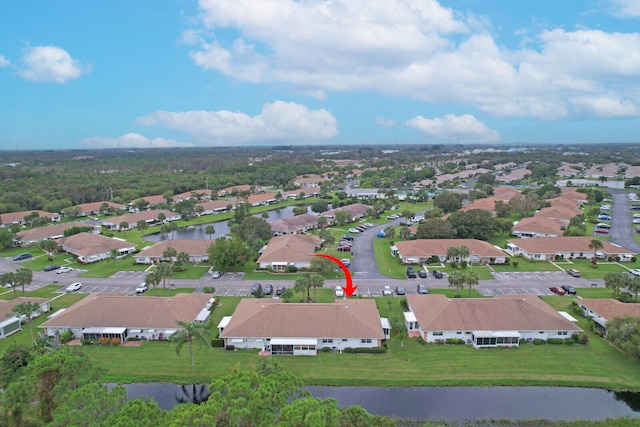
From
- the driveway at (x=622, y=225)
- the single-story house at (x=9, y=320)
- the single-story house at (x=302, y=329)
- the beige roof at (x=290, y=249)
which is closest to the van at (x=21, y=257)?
the single-story house at (x=9, y=320)

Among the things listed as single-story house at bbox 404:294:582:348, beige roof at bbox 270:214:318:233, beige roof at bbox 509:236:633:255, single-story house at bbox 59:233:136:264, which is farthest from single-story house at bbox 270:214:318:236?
single-story house at bbox 404:294:582:348

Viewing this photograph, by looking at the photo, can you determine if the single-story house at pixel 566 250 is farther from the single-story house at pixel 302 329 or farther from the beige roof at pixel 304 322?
the beige roof at pixel 304 322

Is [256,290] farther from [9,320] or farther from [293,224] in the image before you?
[293,224]

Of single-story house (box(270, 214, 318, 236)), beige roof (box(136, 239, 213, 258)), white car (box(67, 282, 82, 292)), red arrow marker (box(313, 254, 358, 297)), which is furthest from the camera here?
single-story house (box(270, 214, 318, 236))

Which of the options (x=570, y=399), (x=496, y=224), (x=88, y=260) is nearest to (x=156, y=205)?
(x=88, y=260)

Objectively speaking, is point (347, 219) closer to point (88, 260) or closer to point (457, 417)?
point (88, 260)

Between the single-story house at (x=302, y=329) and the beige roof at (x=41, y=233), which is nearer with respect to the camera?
the single-story house at (x=302, y=329)

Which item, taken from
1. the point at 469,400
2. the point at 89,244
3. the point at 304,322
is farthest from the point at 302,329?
the point at 89,244

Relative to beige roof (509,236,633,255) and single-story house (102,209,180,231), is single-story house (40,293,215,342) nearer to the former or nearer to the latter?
single-story house (102,209,180,231)
